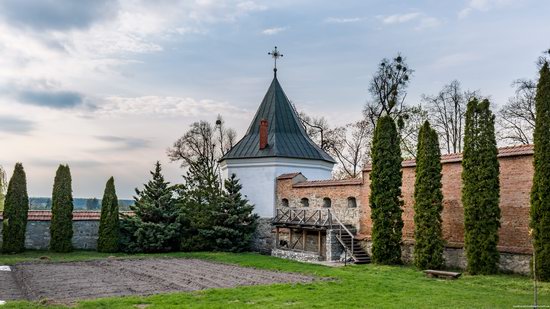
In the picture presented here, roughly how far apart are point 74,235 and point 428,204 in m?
16.2

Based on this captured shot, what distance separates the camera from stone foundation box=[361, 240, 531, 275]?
14602 millimetres

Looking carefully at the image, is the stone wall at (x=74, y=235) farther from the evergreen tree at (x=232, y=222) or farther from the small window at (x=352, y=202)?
the small window at (x=352, y=202)

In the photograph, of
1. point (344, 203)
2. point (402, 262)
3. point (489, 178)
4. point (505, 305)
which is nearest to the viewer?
point (505, 305)

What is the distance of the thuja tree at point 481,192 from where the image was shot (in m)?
14.9

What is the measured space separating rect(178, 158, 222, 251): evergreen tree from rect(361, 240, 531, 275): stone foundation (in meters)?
7.35

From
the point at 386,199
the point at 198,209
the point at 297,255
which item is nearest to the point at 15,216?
the point at 198,209

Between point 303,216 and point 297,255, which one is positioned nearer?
point 297,255

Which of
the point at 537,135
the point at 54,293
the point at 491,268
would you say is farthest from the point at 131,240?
the point at 537,135

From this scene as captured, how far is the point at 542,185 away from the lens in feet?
45.0

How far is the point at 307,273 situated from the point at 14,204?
14.1m

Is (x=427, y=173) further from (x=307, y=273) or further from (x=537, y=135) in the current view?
(x=307, y=273)

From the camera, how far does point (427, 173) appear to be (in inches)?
656

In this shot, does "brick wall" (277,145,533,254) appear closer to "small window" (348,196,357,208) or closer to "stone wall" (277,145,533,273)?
"stone wall" (277,145,533,273)

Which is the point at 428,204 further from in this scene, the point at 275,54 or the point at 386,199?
the point at 275,54
